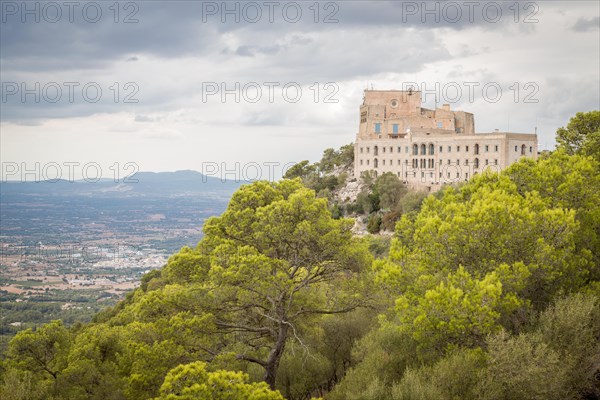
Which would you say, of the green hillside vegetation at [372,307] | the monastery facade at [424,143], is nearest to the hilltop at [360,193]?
the monastery facade at [424,143]

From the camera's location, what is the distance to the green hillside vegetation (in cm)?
1839

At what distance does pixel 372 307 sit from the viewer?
24.5 m

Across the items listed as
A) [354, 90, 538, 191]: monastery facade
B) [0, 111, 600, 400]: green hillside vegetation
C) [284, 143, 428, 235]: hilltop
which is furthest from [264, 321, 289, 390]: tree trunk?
[354, 90, 538, 191]: monastery facade

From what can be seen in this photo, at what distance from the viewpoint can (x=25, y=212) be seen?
189m

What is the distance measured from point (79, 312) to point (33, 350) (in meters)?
69.6

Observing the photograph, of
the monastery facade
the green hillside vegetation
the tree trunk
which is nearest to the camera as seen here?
the green hillside vegetation

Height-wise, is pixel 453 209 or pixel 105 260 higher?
pixel 453 209

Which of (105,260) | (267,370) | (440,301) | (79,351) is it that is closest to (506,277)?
(440,301)

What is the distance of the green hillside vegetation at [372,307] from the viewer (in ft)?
60.3

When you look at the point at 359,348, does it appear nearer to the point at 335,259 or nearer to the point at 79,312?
the point at 335,259

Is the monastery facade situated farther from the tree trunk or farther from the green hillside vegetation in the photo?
the tree trunk

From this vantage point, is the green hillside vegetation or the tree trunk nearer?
the green hillside vegetation

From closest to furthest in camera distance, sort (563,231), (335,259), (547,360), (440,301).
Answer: (547,360) → (440,301) → (563,231) → (335,259)

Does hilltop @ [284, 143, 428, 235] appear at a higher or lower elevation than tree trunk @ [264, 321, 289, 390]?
higher
